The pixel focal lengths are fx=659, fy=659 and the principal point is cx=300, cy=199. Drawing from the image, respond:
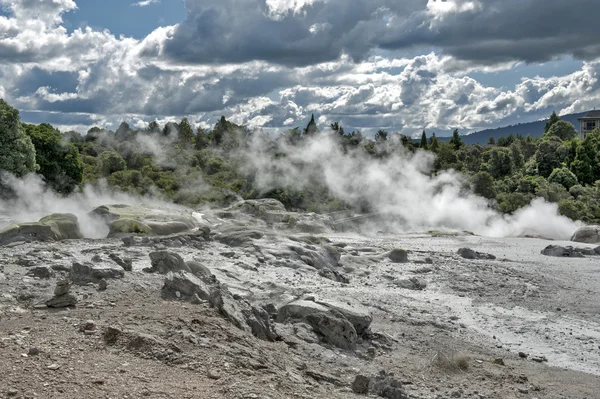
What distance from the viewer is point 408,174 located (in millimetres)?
45281

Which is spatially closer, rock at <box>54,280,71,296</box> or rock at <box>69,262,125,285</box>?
rock at <box>54,280,71,296</box>

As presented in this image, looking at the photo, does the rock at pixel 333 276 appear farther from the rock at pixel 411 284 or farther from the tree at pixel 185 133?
the tree at pixel 185 133

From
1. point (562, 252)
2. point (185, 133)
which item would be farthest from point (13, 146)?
point (185, 133)

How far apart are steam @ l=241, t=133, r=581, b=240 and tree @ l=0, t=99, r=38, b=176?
654 inches

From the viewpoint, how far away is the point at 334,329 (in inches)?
434

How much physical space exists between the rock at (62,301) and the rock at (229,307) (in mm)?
2022

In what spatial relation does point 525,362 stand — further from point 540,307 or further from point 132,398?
point 132,398

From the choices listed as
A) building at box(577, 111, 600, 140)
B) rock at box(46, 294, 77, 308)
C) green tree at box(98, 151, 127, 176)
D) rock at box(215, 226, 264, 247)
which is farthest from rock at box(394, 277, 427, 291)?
building at box(577, 111, 600, 140)

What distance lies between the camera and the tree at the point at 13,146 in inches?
1137

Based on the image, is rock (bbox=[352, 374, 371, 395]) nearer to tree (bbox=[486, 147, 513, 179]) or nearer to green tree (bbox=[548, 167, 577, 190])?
green tree (bbox=[548, 167, 577, 190])

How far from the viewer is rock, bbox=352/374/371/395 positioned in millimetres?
8555

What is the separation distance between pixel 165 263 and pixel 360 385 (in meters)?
5.73

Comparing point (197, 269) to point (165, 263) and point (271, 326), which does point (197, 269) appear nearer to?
point (165, 263)

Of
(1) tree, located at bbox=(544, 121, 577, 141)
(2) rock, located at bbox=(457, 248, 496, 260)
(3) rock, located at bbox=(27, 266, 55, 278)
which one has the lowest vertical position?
(2) rock, located at bbox=(457, 248, 496, 260)
